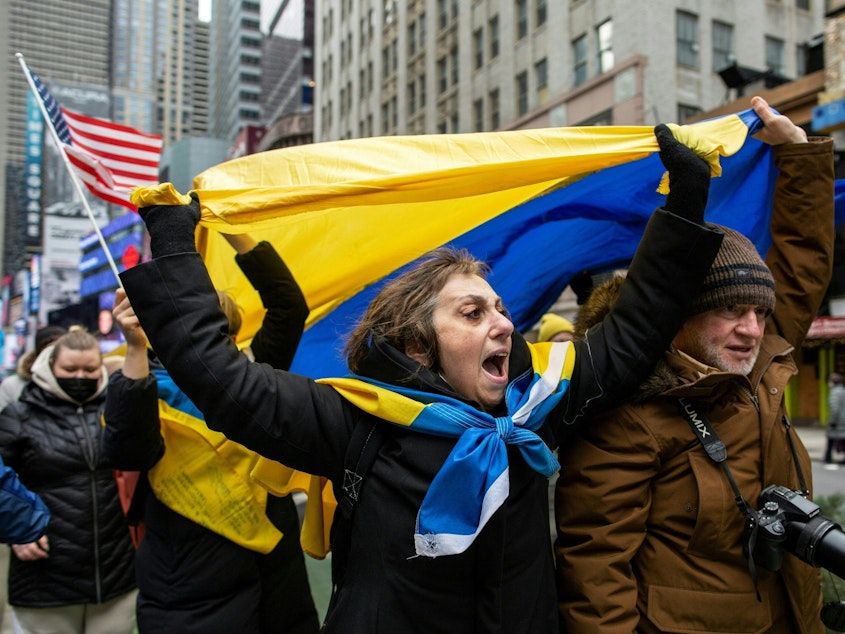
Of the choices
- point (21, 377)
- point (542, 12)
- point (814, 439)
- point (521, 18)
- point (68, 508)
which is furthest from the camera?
point (521, 18)

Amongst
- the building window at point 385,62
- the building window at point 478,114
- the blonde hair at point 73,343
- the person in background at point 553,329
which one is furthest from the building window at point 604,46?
the blonde hair at point 73,343

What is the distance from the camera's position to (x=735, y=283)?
1970 millimetres

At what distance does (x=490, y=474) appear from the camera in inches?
62.3

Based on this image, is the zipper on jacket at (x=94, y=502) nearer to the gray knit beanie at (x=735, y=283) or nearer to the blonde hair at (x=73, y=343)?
the blonde hair at (x=73, y=343)

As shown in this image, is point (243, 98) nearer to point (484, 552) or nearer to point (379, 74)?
point (379, 74)

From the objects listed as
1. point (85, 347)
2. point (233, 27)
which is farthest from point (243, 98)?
point (85, 347)

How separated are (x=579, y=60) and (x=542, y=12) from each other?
289 cm

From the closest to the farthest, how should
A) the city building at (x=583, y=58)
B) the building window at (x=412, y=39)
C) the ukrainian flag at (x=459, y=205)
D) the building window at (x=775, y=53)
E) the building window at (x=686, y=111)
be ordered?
1. the ukrainian flag at (x=459, y=205)
2. the city building at (x=583, y=58)
3. the building window at (x=686, y=111)
4. the building window at (x=775, y=53)
5. the building window at (x=412, y=39)

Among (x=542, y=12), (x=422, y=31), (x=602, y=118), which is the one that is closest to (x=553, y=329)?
(x=602, y=118)

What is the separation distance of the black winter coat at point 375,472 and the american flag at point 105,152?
159 cm

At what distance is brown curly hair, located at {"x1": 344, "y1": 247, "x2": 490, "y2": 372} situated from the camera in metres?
1.88

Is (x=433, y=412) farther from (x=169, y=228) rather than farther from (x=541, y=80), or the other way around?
(x=541, y=80)

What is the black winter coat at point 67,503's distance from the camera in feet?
10.9

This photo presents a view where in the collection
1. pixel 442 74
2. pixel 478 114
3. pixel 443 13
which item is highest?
pixel 443 13
